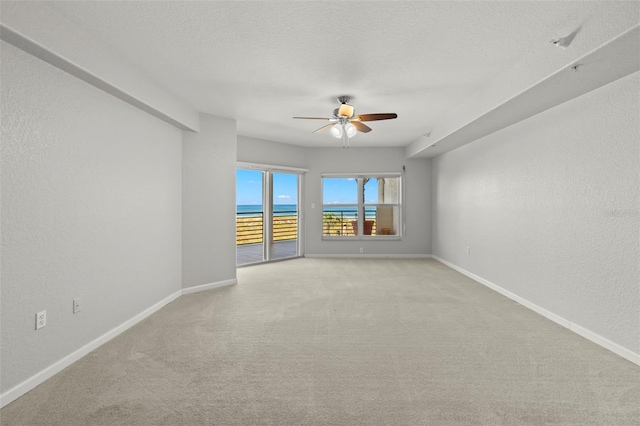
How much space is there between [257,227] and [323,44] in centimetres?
569

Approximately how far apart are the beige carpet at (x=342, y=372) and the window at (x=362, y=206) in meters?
3.54

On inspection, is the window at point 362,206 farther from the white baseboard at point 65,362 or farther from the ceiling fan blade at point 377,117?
the white baseboard at point 65,362

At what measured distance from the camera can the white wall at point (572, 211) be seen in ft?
8.03

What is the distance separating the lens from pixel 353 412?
5.81ft

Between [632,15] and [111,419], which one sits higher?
[632,15]

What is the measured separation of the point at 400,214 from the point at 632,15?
17.6 ft

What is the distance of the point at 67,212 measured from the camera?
2.33m

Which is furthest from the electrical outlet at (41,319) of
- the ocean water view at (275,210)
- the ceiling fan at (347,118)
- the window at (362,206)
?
the window at (362,206)

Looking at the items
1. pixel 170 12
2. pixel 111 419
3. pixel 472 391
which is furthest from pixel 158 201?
pixel 472 391

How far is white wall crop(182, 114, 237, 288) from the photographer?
4156mm

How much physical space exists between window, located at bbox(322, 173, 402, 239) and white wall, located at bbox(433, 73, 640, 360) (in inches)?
100

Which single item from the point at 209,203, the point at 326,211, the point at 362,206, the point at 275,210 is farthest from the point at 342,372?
the point at 362,206

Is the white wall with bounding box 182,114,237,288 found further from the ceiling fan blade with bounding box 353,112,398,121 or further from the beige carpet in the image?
the ceiling fan blade with bounding box 353,112,398,121

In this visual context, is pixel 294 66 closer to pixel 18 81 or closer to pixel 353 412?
pixel 18 81
